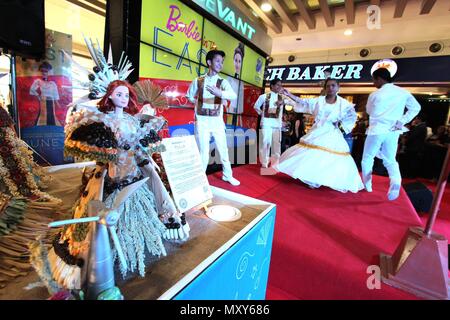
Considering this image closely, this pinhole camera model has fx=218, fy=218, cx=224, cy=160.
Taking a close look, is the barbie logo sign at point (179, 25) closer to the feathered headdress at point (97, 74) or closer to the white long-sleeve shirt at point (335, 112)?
the white long-sleeve shirt at point (335, 112)

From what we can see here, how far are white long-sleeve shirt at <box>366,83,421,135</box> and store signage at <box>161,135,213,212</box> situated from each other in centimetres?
254

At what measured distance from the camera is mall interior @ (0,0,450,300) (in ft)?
2.00

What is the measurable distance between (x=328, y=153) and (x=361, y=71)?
523 centimetres

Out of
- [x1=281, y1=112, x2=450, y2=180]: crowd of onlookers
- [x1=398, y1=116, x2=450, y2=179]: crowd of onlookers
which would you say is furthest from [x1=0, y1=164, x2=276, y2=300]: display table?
[x1=398, y1=116, x2=450, y2=179]: crowd of onlookers

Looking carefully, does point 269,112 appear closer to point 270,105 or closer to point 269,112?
point 269,112

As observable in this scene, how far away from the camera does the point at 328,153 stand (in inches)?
108

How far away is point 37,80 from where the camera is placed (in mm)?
2814

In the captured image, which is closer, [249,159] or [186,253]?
[186,253]

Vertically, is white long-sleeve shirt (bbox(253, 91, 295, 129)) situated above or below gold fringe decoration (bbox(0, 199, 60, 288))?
above

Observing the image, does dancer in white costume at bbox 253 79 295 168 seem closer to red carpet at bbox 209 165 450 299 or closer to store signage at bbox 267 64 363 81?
A: red carpet at bbox 209 165 450 299

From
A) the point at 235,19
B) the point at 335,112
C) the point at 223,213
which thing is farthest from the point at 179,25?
the point at 223,213
